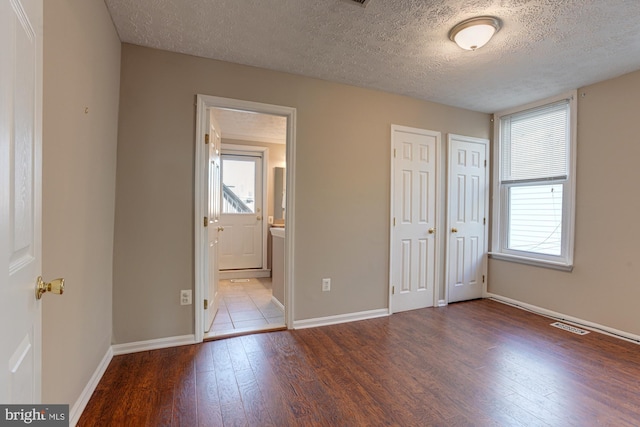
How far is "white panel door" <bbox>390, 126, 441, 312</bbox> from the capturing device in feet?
11.0

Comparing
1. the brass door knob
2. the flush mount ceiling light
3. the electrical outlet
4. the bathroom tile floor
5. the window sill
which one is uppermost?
the flush mount ceiling light

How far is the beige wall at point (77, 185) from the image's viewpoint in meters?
1.31

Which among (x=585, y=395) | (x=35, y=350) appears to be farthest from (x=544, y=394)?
(x=35, y=350)

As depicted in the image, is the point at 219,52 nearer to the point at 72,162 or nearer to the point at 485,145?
the point at 72,162

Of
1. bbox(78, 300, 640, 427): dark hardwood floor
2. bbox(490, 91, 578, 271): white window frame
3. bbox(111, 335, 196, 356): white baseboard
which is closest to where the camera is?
bbox(78, 300, 640, 427): dark hardwood floor

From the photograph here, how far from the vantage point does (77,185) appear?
1593 millimetres

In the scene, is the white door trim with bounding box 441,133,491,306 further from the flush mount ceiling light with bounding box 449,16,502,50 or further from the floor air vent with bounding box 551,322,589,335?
the flush mount ceiling light with bounding box 449,16,502,50

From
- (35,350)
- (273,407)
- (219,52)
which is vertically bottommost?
(273,407)

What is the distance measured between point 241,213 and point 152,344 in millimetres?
2862

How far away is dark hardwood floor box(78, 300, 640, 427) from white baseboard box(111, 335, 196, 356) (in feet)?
0.21

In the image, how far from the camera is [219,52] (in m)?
2.46

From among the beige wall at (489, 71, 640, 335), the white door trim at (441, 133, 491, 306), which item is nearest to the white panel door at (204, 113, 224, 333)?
the white door trim at (441, 133, 491, 306)

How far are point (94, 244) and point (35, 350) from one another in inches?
45.4

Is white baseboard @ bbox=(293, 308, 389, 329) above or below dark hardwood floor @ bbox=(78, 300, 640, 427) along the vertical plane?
above
